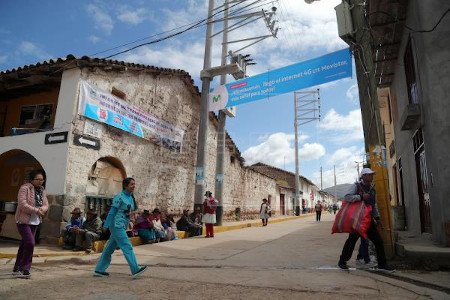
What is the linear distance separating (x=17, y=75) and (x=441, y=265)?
10.7 m

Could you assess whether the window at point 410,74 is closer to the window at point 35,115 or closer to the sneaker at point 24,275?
the sneaker at point 24,275

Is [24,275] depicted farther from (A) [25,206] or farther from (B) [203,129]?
(B) [203,129]

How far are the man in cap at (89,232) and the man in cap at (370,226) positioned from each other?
5295mm

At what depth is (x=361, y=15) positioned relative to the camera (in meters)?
6.27

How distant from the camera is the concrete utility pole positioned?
43.2 ft

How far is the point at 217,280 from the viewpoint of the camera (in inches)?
180

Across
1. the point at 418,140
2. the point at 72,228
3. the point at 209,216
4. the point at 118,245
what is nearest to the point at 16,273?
the point at 118,245

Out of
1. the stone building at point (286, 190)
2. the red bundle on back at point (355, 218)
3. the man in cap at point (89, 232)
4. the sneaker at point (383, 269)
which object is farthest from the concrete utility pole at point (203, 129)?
the stone building at point (286, 190)

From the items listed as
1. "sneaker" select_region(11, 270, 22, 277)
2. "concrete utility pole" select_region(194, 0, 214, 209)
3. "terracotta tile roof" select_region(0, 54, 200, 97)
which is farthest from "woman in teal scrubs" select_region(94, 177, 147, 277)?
"concrete utility pole" select_region(194, 0, 214, 209)

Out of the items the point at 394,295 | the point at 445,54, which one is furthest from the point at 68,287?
the point at 445,54

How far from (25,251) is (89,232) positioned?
2.84 m

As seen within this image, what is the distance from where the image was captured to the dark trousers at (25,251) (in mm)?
4961

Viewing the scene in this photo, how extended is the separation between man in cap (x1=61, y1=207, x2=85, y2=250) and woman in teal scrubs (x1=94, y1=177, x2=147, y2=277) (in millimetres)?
3309

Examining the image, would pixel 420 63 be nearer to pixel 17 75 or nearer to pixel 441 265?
pixel 441 265
